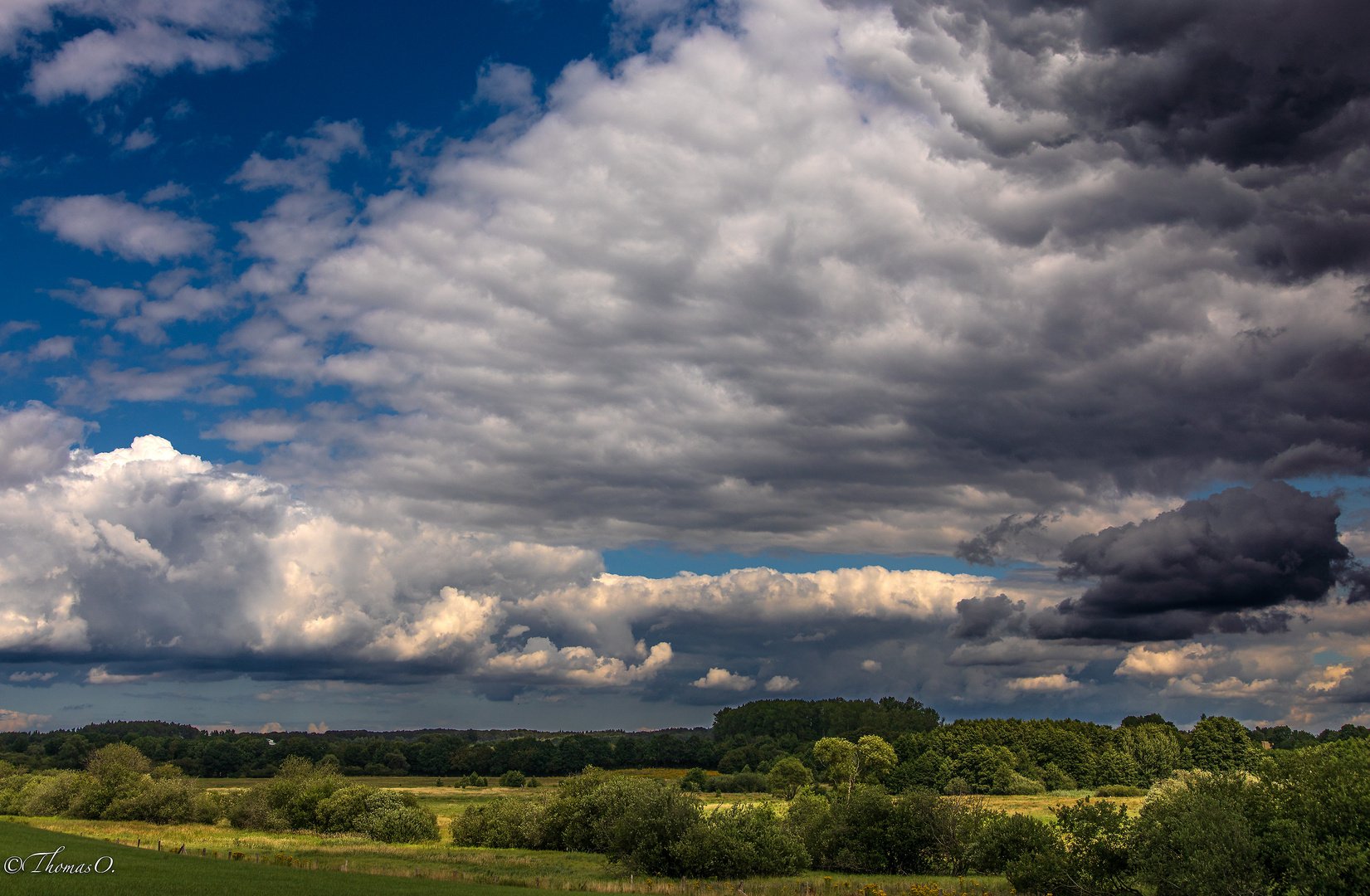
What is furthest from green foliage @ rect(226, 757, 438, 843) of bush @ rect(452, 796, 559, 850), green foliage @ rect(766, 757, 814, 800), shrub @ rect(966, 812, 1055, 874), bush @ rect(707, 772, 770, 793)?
bush @ rect(707, 772, 770, 793)

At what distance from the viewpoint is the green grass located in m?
44.3

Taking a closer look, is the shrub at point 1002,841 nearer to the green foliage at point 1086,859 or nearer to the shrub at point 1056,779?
the green foliage at point 1086,859

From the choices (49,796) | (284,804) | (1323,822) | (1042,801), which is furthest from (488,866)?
(1042,801)

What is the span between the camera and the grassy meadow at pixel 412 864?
59.4 m

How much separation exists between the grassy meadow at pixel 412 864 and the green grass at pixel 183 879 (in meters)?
0.31

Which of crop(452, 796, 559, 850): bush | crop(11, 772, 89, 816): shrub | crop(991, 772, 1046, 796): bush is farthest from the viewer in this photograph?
crop(991, 772, 1046, 796): bush

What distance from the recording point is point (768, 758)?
199500 millimetres

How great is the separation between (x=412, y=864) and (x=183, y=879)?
86.2ft

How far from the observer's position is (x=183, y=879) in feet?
164

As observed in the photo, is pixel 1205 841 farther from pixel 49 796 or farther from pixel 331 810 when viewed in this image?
pixel 49 796

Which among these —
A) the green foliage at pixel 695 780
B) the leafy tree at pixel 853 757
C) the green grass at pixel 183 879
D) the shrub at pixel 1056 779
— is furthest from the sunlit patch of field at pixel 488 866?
the shrub at pixel 1056 779

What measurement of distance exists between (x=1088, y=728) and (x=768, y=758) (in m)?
70.1

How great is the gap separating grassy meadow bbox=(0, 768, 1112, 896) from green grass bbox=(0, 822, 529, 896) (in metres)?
0.31

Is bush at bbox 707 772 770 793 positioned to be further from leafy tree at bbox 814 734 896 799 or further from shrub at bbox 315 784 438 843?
shrub at bbox 315 784 438 843
